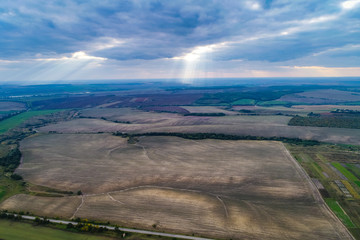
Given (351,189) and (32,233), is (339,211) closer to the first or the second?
(351,189)

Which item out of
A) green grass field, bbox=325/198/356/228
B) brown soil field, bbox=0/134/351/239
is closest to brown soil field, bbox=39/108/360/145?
brown soil field, bbox=0/134/351/239

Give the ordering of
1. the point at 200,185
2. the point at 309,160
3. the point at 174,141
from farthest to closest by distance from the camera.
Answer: the point at 174,141 < the point at 309,160 < the point at 200,185

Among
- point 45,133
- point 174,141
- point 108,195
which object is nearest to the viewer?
point 108,195

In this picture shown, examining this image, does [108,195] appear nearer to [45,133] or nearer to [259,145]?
[259,145]

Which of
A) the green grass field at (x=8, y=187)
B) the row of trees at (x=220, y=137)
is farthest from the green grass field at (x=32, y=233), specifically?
the row of trees at (x=220, y=137)

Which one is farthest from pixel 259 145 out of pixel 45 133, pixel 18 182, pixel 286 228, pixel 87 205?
pixel 45 133

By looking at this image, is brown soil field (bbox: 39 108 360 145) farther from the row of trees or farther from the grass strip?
the grass strip
